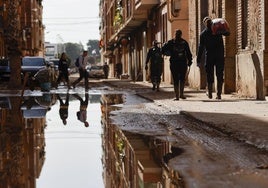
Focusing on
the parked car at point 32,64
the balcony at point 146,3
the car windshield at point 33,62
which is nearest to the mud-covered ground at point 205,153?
the parked car at point 32,64

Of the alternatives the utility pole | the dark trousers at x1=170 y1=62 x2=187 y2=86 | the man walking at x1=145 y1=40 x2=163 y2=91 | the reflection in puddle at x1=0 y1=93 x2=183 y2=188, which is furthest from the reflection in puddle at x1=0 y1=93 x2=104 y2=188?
the utility pole

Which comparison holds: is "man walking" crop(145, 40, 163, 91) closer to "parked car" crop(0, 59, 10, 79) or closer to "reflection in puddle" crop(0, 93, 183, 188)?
"reflection in puddle" crop(0, 93, 183, 188)

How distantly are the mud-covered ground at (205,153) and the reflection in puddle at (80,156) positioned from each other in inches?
7.6

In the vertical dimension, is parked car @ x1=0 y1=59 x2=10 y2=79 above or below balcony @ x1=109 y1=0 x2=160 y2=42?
below

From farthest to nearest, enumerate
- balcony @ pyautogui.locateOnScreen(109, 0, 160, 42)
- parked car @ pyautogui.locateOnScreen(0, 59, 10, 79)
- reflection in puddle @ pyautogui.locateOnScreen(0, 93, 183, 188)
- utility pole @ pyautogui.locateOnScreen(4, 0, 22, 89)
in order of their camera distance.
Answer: balcony @ pyautogui.locateOnScreen(109, 0, 160, 42) < parked car @ pyautogui.locateOnScreen(0, 59, 10, 79) < utility pole @ pyautogui.locateOnScreen(4, 0, 22, 89) < reflection in puddle @ pyautogui.locateOnScreen(0, 93, 183, 188)

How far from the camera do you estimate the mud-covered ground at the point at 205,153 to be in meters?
5.75

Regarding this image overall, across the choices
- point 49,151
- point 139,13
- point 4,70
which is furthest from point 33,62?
point 49,151

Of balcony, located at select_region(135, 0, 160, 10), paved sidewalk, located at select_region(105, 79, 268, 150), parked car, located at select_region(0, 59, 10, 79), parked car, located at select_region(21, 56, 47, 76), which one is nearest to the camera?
paved sidewalk, located at select_region(105, 79, 268, 150)

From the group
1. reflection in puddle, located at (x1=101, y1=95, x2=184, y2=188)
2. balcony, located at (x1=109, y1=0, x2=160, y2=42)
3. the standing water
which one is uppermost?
balcony, located at (x1=109, y1=0, x2=160, y2=42)

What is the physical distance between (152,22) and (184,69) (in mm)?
23913

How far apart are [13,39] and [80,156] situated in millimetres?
23786

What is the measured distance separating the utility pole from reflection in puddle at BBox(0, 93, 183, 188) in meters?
18.6

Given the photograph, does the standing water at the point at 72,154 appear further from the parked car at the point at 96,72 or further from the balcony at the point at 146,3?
the parked car at the point at 96,72

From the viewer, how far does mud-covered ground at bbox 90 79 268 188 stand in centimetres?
575
